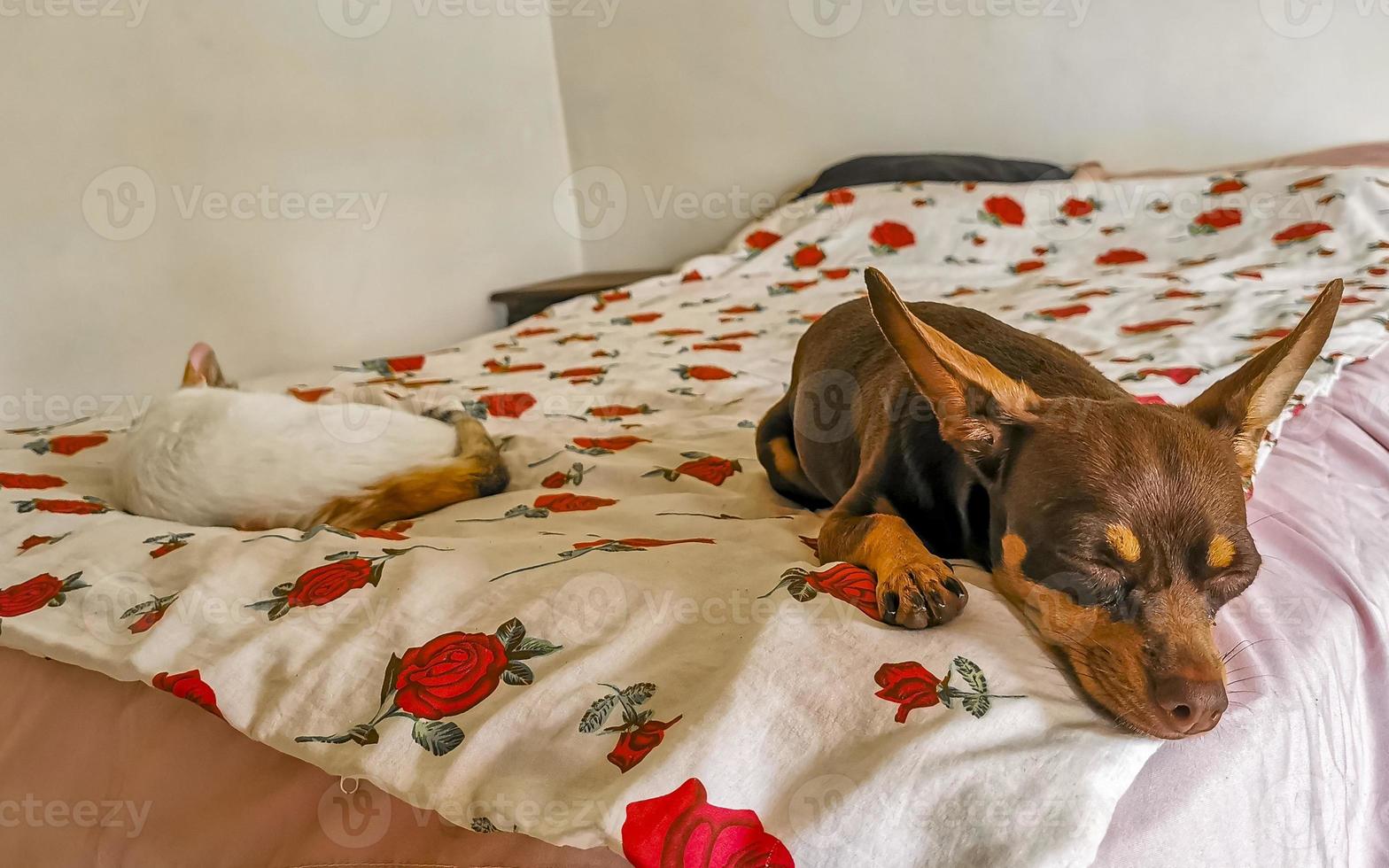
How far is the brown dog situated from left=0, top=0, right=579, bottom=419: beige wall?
2.56m

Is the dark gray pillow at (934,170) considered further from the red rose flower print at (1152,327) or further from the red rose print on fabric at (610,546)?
the red rose print on fabric at (610,546)

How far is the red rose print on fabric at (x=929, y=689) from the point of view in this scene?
2.61 ft

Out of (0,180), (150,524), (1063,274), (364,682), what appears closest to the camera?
(364,682)

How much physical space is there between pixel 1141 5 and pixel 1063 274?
1.35 metres

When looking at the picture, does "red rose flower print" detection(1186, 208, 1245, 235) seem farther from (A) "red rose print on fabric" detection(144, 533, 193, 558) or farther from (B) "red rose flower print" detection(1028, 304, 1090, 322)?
(A) "red rose print on fabric" detection(144, 533, 193, 558)

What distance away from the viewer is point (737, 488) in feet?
5.62

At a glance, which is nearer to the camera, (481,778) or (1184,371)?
(481,778)

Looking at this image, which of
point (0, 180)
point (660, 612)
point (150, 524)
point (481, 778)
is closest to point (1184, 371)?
point (660, 612)

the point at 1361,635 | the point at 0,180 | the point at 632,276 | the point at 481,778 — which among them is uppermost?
the point at 0,180

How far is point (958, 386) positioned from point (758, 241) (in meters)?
3.19

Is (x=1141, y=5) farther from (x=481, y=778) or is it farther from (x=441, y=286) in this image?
(x=481, y=778)

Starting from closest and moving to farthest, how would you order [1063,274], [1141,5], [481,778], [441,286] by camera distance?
[481,778], [1063,274], [1141,5], [441,286]

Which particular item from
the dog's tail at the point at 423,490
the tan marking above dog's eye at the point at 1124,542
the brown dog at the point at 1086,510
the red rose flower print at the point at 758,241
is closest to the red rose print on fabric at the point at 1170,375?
the brown dog at the point at 1086,510

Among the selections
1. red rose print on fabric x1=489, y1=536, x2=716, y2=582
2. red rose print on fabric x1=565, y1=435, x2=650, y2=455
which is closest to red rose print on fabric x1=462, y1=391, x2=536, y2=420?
red rose print on fabric x1=565, y1=435, x2=650, y2=455
